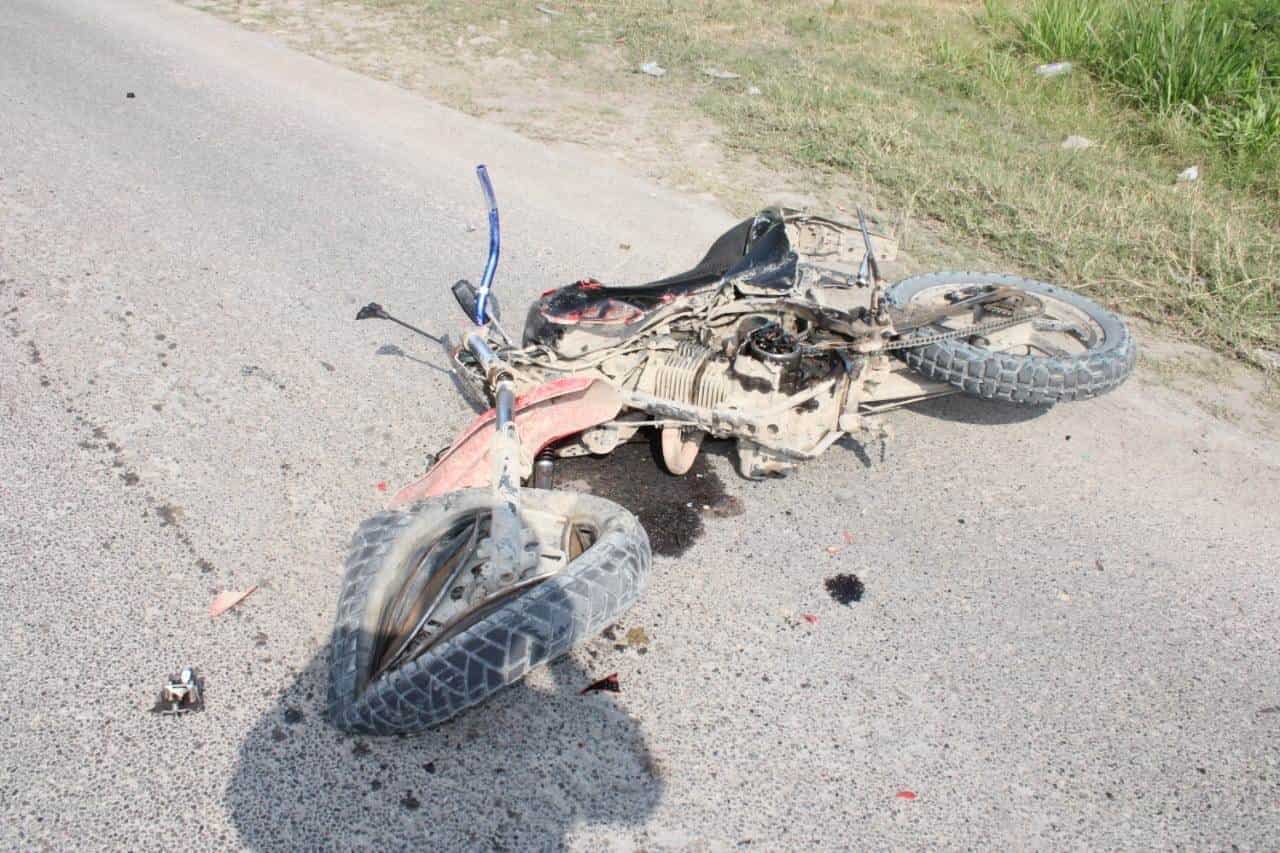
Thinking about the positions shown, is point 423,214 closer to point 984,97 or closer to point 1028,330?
point 1028,330

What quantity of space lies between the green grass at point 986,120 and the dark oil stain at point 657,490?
9.64 feet

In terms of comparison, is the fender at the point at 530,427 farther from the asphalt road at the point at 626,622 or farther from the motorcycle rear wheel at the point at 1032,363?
the motorcycle rear wheel at the point at 1032,363

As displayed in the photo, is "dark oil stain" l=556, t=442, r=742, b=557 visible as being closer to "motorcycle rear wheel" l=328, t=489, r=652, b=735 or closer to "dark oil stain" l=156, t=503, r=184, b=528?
"motorcycle rear wheel" l=328, t=489, r=652, b=735

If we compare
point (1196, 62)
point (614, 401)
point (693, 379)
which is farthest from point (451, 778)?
point (1196, 62)

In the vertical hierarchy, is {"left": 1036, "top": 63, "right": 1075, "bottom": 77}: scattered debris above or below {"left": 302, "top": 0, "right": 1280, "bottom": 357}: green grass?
above

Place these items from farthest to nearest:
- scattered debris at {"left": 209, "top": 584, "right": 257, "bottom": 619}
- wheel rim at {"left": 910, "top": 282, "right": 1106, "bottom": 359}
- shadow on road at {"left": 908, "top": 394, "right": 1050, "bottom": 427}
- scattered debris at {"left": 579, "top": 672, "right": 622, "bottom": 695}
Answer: shadow on road at {"left": 908, "top": 394, "right": 1050, "bottom": 427}
wheel rim at {"left": 910, "top": 282, "right": 1106, "bottom": 359}
scattered debris at {"left": 209, "top": 584, "right": 257, "bottom": 619}
scattered debris at {"left": 579, "top": 672, "right": 622, "bottom": 695}

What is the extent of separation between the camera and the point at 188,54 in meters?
9.97

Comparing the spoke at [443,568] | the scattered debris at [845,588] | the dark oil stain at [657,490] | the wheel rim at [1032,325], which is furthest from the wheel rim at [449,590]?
the wheel rim at [1032,325]

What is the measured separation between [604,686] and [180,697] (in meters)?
1.33

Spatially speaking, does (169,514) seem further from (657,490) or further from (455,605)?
(657,490)

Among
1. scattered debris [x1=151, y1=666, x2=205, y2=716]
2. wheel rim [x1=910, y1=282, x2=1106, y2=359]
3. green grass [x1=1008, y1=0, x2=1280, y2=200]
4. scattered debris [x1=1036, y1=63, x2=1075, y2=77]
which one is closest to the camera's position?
scattered debris [x1=151, y1=666, x2=205, y2=716]

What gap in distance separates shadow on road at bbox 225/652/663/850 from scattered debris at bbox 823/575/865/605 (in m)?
0.98

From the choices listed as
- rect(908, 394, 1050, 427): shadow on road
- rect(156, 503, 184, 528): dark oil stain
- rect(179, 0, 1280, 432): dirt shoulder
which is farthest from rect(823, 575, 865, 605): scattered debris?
rect(156, 503, 184, 528): dark oil stain

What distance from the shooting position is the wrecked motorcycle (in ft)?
9.11
